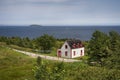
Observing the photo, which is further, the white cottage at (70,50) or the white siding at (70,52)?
the white cottage at (70,50)

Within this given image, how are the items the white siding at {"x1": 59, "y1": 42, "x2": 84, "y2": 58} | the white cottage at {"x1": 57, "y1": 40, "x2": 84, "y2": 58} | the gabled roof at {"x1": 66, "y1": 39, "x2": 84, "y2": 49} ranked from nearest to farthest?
the white siding at {"x1": 59, "y1": 42, "x2": 84, "y2": 58}, the white cottage at {"x1": 57, "y1": 40, "x2": 84, "y2": 58}, the gabled roof at {"x1": 66, "y1": 39, "x2": 84, "y2": 49}

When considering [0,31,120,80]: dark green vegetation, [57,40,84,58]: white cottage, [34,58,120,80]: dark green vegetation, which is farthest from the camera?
[57,40,84,58]: white cottage

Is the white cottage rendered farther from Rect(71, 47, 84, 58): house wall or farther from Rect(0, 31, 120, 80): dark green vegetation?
Rect(0, 31, 120, 80): dark green vegetation

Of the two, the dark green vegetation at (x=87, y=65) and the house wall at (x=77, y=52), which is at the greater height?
the dark green vegetation at (x=87, y=65)

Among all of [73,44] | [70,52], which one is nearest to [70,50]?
[70,52]

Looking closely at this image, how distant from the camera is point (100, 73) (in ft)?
130

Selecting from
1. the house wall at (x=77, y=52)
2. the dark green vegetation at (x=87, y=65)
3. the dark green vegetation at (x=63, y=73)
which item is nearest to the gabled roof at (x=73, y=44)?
the house wall at (x=77, y=52)

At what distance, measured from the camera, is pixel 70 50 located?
274ft

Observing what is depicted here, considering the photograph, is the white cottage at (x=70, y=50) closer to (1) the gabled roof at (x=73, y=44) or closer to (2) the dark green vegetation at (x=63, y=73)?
(1) the gabled roof at (x=73, y=44)

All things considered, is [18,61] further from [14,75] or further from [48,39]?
[48,39]

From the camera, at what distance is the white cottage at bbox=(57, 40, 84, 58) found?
8406 cm

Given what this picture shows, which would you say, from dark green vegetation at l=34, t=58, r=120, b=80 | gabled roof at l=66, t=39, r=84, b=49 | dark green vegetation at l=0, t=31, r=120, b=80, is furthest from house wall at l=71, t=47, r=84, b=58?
dark green vegetation at l=34, t=58, r=120, b=80

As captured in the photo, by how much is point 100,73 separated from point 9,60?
29.1 m

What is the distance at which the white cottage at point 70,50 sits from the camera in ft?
276
